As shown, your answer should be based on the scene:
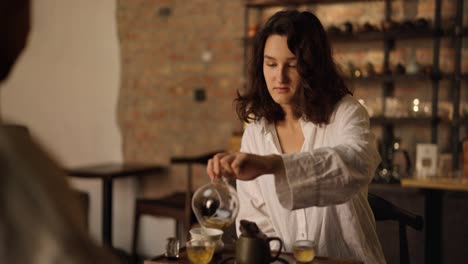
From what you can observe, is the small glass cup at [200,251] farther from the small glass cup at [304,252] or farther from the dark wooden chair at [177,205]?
the dark wooden chair at [177,205]

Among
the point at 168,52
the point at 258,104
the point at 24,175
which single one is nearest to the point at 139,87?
the point at 168,52

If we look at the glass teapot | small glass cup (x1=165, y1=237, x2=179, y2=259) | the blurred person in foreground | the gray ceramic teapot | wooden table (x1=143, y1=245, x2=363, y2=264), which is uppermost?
the blurred person in foreground

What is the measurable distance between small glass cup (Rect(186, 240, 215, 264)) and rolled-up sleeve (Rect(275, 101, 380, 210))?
0.22 meters

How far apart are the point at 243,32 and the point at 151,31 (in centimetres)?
79

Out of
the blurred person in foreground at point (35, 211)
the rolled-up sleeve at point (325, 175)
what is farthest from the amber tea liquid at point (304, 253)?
the blurred person in foreground at point (35, 211)

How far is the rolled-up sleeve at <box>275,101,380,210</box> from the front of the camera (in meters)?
1.47

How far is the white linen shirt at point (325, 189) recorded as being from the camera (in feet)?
4.86

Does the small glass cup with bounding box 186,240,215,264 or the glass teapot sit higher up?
the glass teapot

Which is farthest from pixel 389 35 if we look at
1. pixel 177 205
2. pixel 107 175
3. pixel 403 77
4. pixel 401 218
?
pixel 401 218

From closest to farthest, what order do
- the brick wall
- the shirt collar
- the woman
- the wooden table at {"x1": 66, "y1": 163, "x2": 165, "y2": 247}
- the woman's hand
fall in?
the woman's hand, the woman, the shirt collar, the wooden table at {"x1": 66, "y1": 163, "x2": 165, "y2": 247}, the brick wall

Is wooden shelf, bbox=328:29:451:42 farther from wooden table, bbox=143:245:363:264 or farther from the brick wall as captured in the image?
wooden table, bbox=143:245:363:264

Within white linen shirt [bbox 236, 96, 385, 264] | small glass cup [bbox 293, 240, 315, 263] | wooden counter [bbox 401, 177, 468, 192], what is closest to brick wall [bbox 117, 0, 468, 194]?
wooden counter [bbox 401, 177, 468, 192]

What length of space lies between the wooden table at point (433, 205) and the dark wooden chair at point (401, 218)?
1.52m

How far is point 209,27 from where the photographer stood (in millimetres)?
4535
